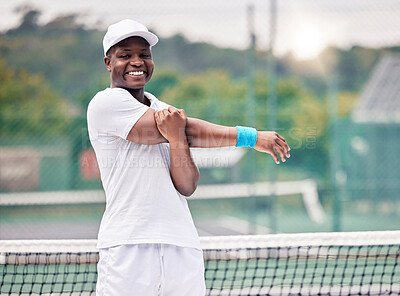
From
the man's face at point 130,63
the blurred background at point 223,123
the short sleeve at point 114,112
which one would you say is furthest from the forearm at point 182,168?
the blurred background at point 223,123

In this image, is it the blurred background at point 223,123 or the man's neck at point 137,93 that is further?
the blurred background at point 223,123

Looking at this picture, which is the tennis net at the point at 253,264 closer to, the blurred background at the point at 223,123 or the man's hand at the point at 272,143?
the man's hand at the point at 272,143

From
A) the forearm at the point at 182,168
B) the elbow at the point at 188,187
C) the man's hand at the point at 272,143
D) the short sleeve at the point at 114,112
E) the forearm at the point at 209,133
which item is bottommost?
the elbow at the point at 188,187

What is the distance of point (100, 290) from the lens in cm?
200

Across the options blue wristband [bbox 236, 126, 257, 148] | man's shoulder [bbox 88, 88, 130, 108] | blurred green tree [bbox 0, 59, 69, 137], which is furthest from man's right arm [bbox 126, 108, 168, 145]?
blurred green tree [bbox 0, 59, 69, 137]

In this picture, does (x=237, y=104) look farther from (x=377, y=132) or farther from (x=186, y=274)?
(x=186, y=274)

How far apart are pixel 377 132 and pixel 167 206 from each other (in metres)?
6.02

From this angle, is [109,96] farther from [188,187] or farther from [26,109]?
[26,109]

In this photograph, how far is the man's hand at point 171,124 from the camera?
6.49 ft

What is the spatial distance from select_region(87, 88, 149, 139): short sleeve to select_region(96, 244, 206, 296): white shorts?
1.22 ft

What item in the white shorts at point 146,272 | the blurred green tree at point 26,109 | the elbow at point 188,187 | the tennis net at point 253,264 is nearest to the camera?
the white shorts at point 146,272

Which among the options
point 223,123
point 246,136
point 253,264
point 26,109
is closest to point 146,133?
point 246,136

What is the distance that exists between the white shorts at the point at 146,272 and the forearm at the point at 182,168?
0.20 meters

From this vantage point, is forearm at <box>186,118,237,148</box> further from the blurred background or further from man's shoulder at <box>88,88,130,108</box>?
the blurred background
